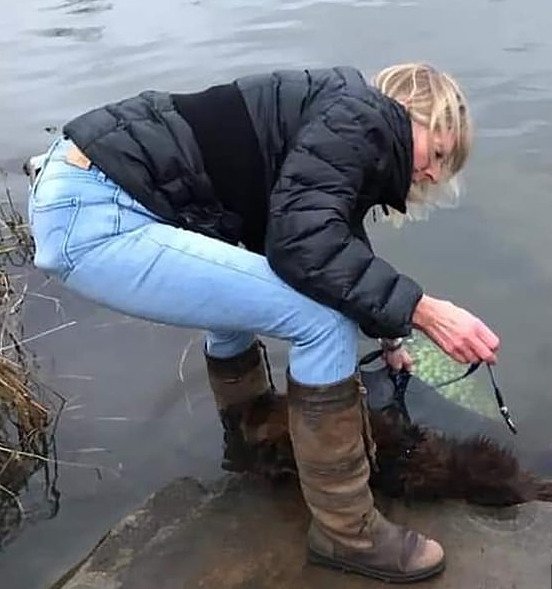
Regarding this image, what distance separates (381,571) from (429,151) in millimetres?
1256

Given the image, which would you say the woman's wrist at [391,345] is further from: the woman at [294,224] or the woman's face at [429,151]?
the woman's face at [429,151]

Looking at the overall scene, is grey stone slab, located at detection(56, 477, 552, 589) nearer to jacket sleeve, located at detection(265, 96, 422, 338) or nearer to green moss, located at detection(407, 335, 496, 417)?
jacket sleeve, located at detection(265, 96, 422, 338)

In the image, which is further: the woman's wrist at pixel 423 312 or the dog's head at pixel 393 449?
the dog's head at pixel 393 449

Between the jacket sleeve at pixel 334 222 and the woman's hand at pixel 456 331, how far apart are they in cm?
7

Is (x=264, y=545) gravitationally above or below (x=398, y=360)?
below

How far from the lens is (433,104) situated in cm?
304

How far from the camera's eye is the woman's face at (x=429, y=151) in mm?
3039

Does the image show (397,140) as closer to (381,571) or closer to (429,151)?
(429,151)

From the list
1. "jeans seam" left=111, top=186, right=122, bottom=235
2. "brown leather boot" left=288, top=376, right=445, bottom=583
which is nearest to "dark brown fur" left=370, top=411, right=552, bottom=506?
"brown leather boot" left=288, top=376, right=445, bottom=583

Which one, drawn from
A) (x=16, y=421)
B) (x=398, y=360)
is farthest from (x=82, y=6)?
(x=398, y=360)

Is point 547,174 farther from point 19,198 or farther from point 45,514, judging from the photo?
point 45,514

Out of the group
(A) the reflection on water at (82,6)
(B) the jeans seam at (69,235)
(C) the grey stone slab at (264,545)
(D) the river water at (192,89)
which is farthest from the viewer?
(A) the reflection on water at (82,6)

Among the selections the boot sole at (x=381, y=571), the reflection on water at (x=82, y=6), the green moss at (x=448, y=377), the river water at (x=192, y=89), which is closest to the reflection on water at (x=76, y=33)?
the river water at (x=192, y=89)

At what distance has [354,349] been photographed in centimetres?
309
